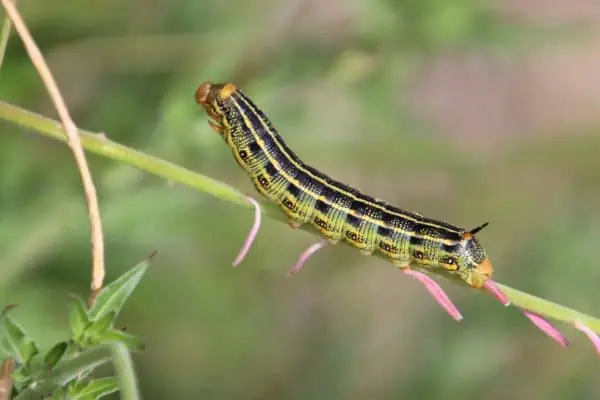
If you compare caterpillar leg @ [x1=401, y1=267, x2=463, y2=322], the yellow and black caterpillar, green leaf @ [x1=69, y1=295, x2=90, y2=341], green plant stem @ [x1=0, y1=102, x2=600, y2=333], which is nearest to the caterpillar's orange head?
the yellow and black caterpillar

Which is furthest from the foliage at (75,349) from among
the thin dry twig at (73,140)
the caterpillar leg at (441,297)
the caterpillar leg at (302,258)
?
the caterpillar leg at (441,297)

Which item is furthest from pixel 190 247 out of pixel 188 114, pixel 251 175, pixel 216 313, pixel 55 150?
pixel 251 175

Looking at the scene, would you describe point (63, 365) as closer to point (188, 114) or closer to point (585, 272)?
point (188, 114)

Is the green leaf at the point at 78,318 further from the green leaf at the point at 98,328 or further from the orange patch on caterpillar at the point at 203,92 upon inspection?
the orange patch on caterpillar at the point at 203,92

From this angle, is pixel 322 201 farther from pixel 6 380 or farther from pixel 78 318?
pixel 6 380

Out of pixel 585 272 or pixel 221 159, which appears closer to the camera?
pixel 221 159

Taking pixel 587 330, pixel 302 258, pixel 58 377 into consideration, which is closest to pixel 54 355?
pixel 58 377

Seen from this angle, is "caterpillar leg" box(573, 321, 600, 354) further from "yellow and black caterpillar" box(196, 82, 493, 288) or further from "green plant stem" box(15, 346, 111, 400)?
"green plant stem" box(15, 346, 111, 400)
